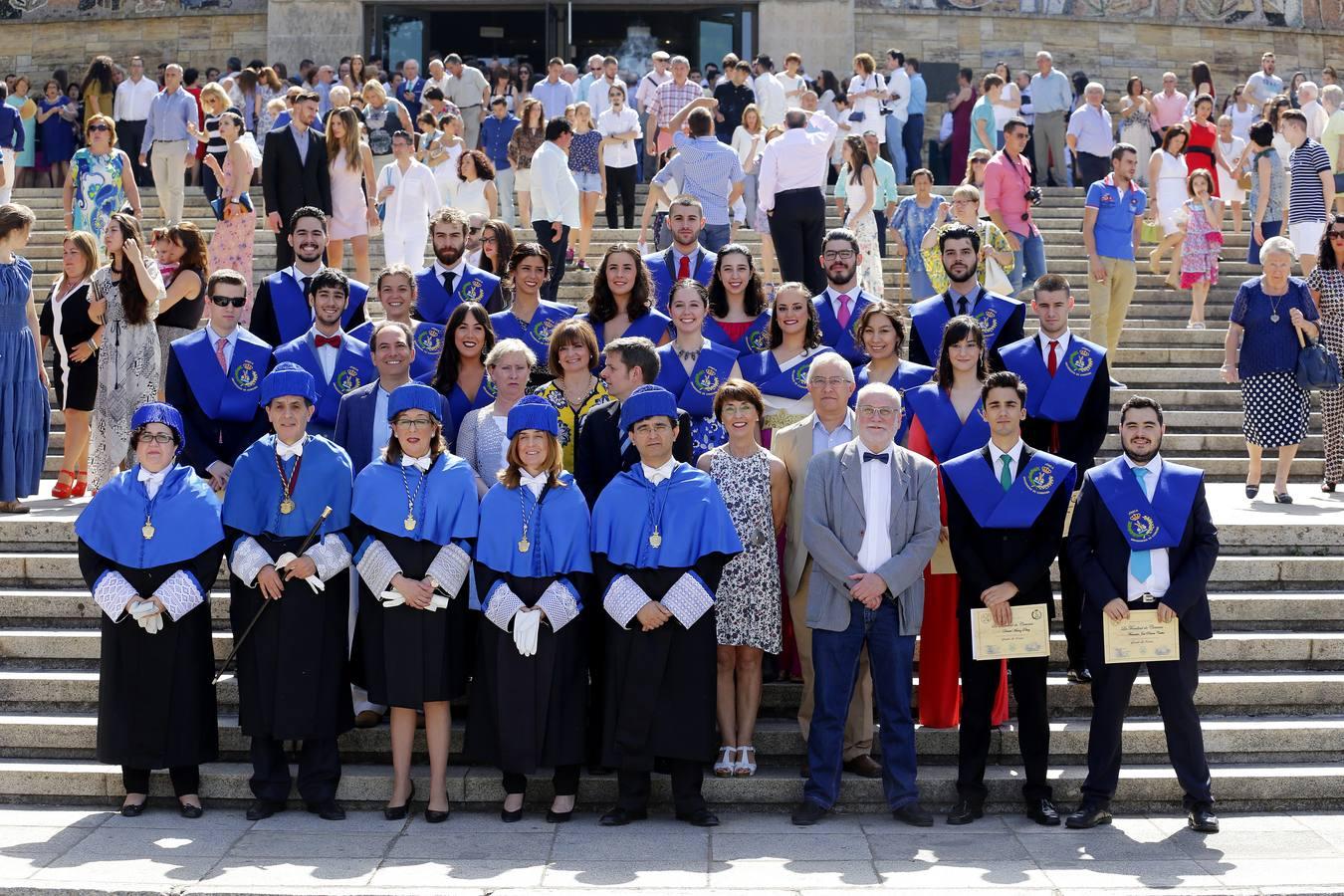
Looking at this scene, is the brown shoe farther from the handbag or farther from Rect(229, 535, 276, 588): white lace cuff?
the handbag

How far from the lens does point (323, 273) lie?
30.0 feet

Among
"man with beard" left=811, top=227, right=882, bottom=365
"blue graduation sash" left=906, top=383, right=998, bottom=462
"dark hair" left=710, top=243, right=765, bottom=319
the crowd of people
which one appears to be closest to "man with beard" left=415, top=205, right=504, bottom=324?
the crowd of people

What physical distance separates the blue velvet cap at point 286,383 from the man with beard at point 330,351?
1.10 metres

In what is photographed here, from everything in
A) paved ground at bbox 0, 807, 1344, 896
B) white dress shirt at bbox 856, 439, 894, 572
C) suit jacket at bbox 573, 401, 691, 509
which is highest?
suit jacket at bbox 573, 401, 691, 509

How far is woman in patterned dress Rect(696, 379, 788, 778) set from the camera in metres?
7.97

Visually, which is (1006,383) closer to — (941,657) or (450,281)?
(941,657)

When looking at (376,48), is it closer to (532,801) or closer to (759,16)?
(759,16)

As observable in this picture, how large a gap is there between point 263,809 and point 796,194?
718 centimetres

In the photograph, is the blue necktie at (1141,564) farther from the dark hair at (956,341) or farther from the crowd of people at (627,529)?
the dark hair at (956,341)

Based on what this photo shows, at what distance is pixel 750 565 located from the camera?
8.05 m

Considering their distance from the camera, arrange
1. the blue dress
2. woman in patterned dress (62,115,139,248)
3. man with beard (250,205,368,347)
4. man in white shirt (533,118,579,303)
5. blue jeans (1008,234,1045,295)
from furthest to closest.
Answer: blue jeans (1008,234,1045,295)
woman in patterned dress (62,115,139,248)
man in white shirt (533,118,579,303)
the blue dress
man with beard (250,205,368,347)

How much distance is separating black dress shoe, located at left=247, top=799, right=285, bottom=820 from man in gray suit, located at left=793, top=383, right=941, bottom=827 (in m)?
2.41

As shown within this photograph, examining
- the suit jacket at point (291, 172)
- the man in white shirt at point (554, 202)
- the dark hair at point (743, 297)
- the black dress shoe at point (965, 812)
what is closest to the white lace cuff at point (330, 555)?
the dark hair at point (743, 297)

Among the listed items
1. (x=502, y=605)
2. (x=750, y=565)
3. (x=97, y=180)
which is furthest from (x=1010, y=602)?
(x=97, y=180)
